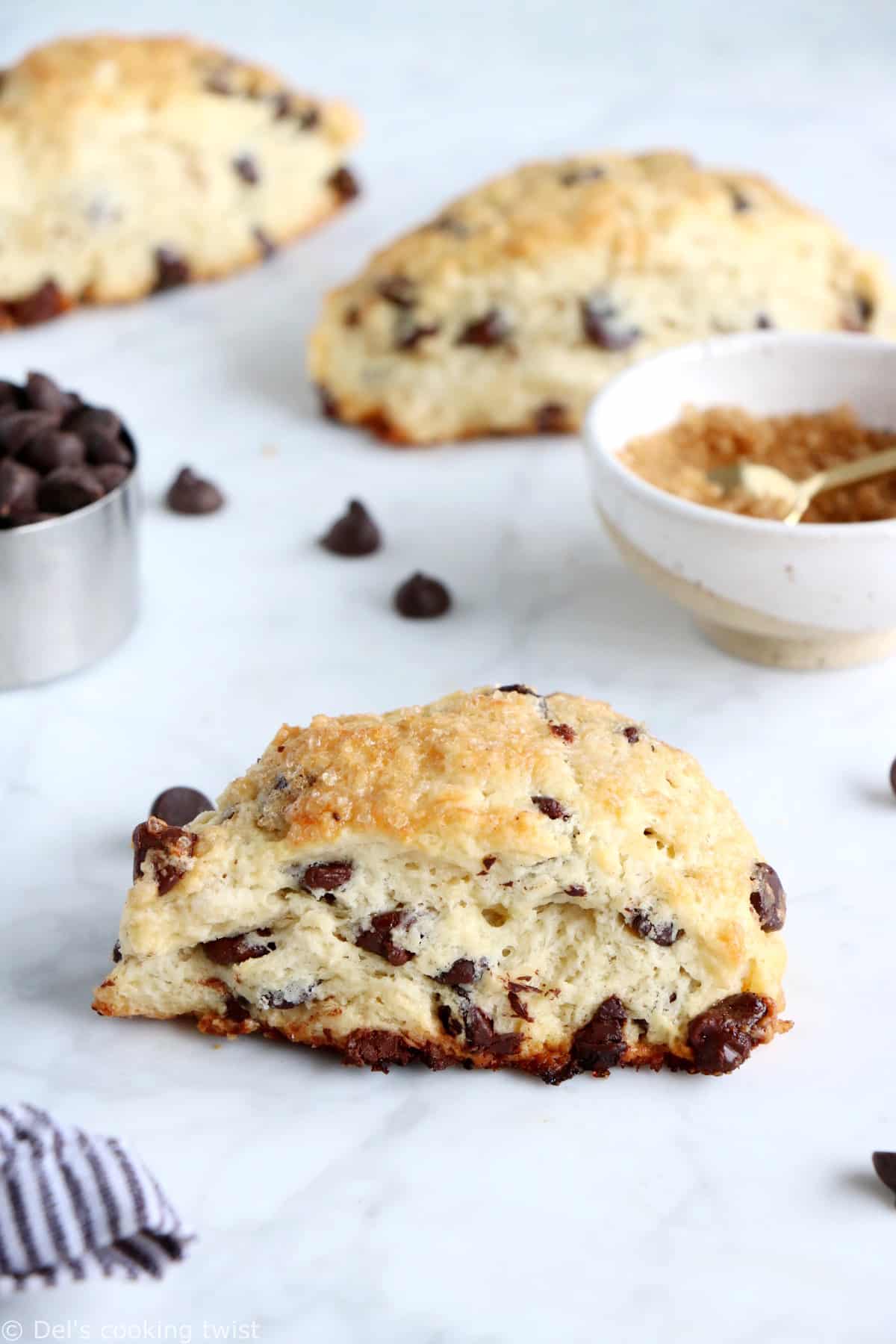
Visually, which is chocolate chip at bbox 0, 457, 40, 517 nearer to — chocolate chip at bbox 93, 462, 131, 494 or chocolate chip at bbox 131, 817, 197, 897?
chocolate chip at bbox 93, 462, 131, 494

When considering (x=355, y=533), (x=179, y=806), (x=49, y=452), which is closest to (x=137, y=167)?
(x=355, y=533)

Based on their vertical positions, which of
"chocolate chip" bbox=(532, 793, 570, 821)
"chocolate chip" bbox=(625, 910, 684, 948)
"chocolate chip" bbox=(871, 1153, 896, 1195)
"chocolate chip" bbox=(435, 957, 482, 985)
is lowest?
"chocolate chip" bbox=(871, 1153, 896, 1195)

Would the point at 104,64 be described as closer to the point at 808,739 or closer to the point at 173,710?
the point at 173,710

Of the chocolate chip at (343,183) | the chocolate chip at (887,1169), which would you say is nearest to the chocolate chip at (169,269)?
the chocolate chip at (343,183)

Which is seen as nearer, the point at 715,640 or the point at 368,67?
the point at 715,640

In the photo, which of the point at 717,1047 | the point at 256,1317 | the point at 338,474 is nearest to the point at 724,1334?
the point at 717,1047

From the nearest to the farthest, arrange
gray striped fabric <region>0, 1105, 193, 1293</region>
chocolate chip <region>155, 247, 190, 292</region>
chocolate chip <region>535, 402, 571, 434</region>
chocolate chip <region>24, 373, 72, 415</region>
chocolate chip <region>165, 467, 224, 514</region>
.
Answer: gray striped fabric <region>0, 1105, 193, 1293</region> < chocolate chip <region>24, 373, 72, 415</region> < chocolate chip <region>165, 467, 224, 514</region> < chocolate chip <region>535, 402, 571, 434</region> < chocolate chip <region>155, 247, 190, 292</region>

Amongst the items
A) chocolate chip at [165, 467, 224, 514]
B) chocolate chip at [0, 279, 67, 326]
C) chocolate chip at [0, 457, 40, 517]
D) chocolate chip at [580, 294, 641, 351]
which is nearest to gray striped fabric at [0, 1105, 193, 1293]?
chocolate chip at [0, 457, 40, 517]

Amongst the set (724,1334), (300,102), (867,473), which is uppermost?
(300,102)
